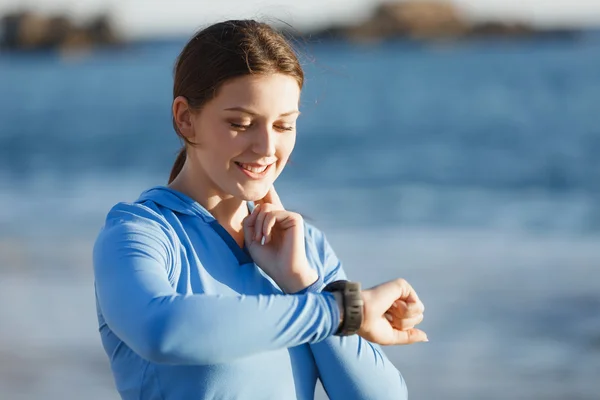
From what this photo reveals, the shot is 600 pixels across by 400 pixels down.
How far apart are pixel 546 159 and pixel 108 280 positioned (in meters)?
16.6

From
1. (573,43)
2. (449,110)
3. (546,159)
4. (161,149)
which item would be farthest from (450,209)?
(573,43)

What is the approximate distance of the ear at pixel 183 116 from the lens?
251 cm

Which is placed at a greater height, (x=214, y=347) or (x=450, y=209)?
(x=450, y=209)

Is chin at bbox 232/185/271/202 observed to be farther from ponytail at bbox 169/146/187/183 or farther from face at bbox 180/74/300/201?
ponytail at bbox 169/146/187/183

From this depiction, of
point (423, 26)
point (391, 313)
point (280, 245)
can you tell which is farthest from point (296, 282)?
point (423, 26)

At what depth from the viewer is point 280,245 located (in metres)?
2.52

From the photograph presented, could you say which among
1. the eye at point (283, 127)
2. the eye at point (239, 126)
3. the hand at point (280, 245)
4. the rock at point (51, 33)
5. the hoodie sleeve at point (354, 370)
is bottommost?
the hoodie sleeve at point (354, 370)

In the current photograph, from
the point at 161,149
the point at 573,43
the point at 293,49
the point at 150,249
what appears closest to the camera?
the point at 150,249

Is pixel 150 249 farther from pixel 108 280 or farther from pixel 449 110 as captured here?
pixel 449 110

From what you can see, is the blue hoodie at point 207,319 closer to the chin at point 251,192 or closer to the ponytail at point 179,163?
the chin at point 251,192

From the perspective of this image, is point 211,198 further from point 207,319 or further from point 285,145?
point 207,319

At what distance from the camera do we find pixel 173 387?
2.33 metres

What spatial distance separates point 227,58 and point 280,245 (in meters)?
0.41

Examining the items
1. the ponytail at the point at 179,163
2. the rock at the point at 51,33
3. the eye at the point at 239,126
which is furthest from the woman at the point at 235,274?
the rock at the point at 51,33
